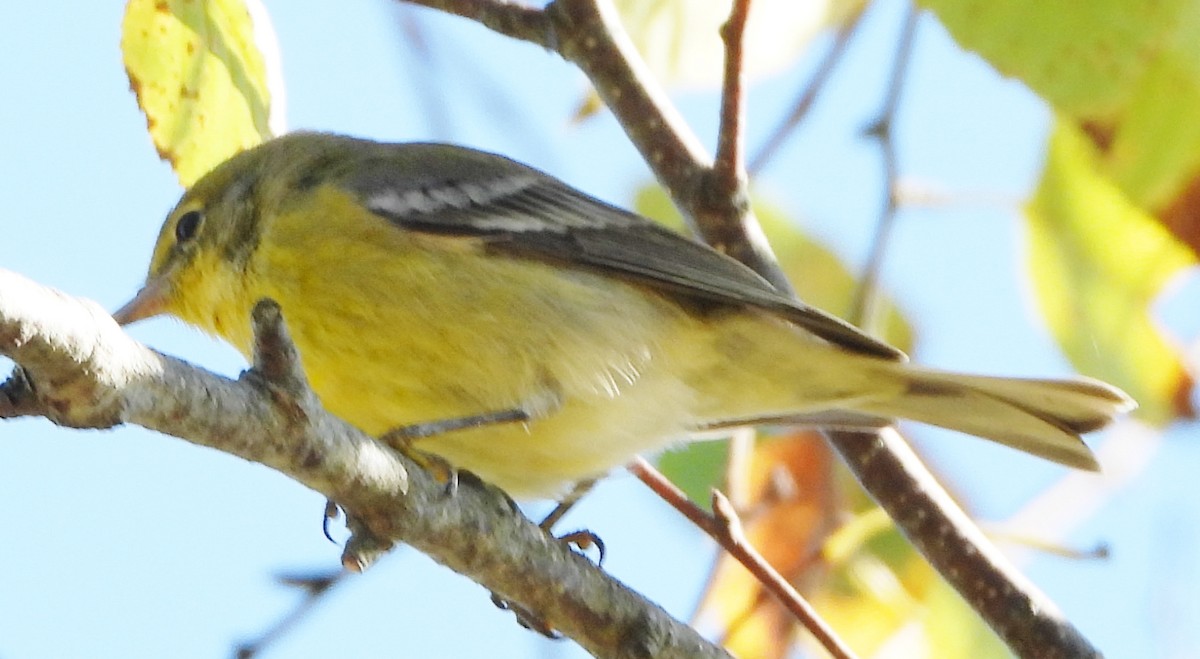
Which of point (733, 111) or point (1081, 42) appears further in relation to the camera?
point (733, 111)

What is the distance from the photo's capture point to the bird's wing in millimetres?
3520

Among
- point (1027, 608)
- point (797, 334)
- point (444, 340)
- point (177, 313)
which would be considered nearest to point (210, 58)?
point (444, 340)

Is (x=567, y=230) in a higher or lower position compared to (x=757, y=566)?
higher

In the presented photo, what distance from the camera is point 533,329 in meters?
3.38

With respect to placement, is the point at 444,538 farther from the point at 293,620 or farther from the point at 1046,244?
the point at 1046,244

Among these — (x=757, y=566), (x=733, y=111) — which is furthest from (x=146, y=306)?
(x=757, y=566)

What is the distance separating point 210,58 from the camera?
2.64 m

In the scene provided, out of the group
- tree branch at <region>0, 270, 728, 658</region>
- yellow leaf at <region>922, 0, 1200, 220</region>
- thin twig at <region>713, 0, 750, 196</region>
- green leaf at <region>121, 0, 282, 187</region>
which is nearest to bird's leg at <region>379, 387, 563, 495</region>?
tree branch at <region>0, 270, 728, 658</region>

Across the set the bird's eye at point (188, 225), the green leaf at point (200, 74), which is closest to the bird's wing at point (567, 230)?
the bird's eye at point (188, 225)

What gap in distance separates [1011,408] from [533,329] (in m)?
1.30

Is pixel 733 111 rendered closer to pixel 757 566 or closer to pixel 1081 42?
pixel 1081 42

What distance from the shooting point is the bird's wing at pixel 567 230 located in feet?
11.5

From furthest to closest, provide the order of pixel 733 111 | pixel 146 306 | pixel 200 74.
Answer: pixel 146 306
pixel 733 111
pixel 200 74

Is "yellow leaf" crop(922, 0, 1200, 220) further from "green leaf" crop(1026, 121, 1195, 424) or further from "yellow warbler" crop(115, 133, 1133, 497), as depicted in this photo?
"yellow warbler" crop(115, 133, 1133, 497)
